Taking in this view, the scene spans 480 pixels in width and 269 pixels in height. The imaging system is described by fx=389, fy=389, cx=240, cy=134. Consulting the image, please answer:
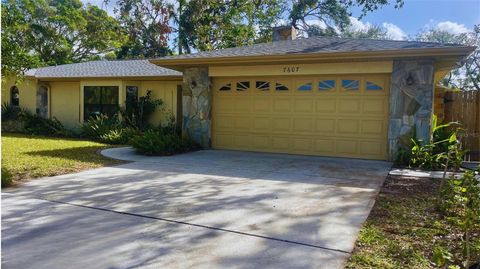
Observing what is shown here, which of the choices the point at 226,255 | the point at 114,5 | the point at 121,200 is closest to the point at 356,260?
the point at 226,255

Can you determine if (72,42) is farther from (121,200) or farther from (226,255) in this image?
(226,255)

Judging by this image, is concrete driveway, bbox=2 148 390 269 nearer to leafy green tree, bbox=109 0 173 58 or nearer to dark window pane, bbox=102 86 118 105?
dark window pane, bbox=102 86 118 105

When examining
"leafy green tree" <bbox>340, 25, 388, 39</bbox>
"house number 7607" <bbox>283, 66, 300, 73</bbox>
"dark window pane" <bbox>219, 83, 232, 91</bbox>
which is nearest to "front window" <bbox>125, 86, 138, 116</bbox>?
"dark window pane" <bbox>219, 83, 232, 91</bbox>

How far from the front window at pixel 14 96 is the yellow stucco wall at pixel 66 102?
5.42 ft

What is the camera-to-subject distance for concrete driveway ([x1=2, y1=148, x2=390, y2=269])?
11.6 ft

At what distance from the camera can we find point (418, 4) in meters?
14.4

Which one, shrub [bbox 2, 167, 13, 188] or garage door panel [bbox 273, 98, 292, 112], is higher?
garage door panel [bbox 273, 98, 292, 112]

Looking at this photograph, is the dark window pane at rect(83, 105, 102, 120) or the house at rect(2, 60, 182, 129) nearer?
the house at rect(2, 60, 182, 129)

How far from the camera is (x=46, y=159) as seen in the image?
9.02 metres

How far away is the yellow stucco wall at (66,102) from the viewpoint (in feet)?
54.1

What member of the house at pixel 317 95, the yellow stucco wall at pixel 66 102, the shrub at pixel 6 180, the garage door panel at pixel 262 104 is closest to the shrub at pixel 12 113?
the yellow stucco wall at pixel 66 102

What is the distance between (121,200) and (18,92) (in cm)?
1448

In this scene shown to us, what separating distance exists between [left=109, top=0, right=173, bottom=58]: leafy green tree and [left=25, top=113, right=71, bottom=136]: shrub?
13.8 meters

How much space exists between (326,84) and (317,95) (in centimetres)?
37
